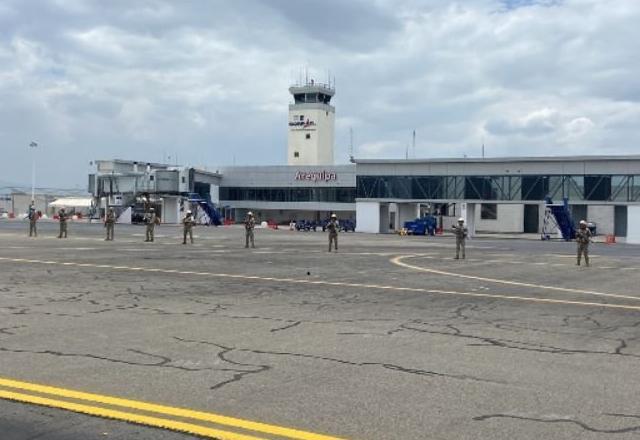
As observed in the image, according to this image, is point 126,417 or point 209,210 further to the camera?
point 209,210

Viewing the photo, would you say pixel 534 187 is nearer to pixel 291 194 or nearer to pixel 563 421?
pixel 291 194

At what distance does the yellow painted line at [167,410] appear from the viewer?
5191mm

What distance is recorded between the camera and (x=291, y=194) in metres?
87.9

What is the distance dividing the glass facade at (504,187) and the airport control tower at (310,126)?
21.3 metres

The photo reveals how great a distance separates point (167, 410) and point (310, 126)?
295 feet

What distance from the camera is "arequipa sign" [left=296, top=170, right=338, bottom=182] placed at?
84.9 metres

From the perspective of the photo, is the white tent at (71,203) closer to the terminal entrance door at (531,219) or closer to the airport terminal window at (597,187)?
the terminal entrance door at (531,219)

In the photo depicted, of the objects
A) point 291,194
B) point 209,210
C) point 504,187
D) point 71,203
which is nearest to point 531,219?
point 504,187

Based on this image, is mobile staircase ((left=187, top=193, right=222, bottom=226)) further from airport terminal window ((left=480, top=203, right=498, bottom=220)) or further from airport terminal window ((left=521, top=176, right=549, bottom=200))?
airport terminal window ((left=521, top=176, right=549, bottom=200))

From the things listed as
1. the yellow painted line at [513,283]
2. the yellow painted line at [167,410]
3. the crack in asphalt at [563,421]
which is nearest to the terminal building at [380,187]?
the yellow painted line at [513,283]

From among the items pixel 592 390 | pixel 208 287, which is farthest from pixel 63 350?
pixel 208 287

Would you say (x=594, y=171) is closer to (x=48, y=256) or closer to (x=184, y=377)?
(x=48, y=256)

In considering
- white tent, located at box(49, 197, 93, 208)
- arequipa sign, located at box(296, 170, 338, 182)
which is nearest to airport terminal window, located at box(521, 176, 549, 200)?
arequipa sign, located at box(296, 170, 338, 182)

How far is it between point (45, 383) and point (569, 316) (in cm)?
833
